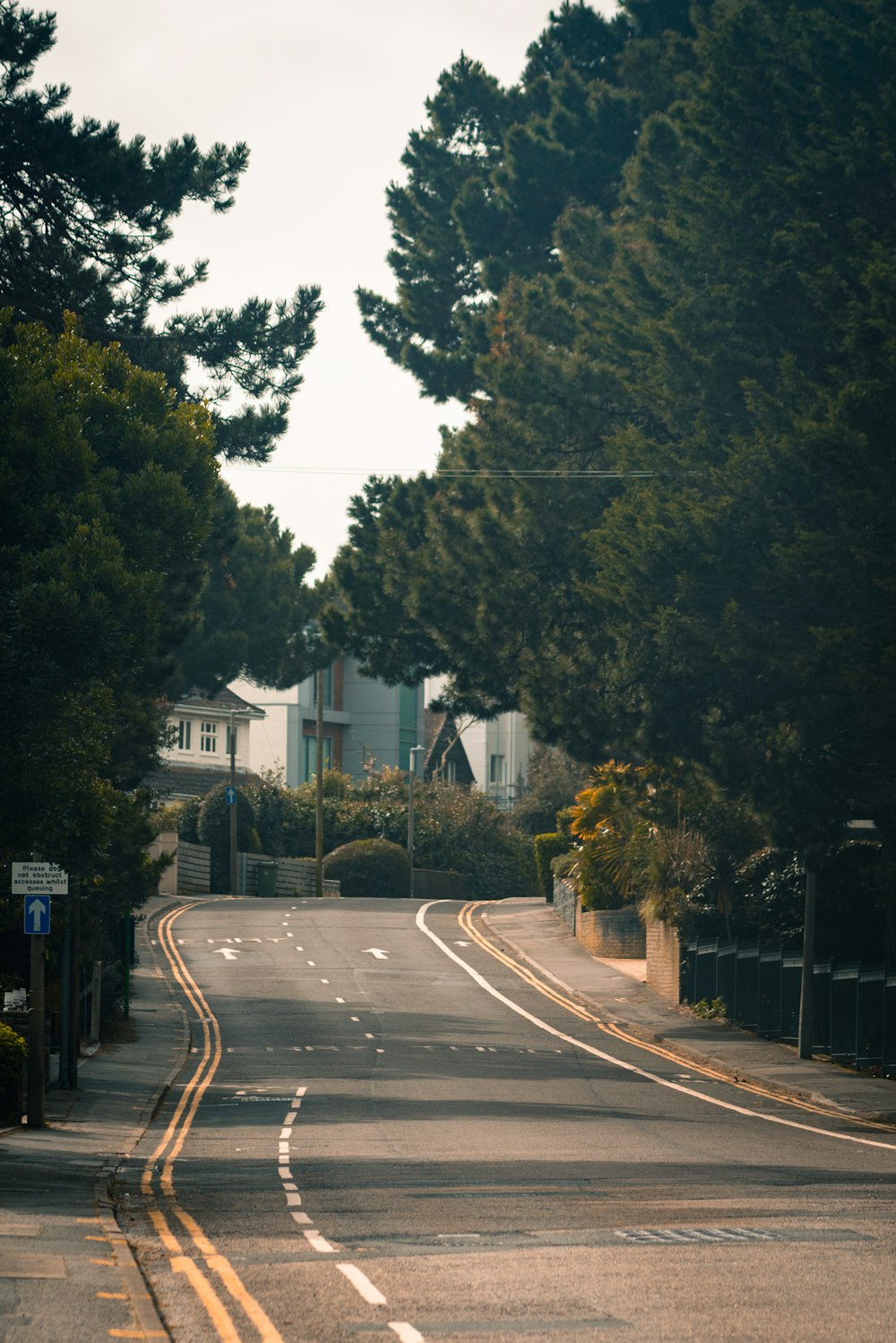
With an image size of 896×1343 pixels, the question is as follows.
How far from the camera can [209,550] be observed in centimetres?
3709

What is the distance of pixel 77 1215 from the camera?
14562 mm

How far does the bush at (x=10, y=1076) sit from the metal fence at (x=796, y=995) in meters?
13.9

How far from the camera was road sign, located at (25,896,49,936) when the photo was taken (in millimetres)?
21203

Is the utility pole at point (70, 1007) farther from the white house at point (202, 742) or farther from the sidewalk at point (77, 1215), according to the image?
the white house at point (202, 742)

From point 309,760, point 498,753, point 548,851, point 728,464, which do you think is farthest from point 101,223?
point 498,753

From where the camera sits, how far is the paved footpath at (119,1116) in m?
10.7

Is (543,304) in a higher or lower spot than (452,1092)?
higher

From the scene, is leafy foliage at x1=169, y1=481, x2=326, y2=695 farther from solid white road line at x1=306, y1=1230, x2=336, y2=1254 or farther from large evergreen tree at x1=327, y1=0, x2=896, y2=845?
solid white road line at x1=306, y1=1230, x2=336, y2=1254

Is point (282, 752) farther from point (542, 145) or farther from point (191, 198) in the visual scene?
point (191, 198)

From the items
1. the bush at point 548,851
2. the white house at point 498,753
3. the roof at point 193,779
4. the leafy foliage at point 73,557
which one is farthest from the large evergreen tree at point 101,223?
the white house at point 498,753

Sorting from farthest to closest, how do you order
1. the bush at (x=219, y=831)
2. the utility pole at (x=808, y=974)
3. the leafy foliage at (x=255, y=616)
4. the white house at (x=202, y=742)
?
the white house at (x=202, y=742) < the bush at (x=219, y=831) < the leafy foliage at (x=255, y=616) < the utility pole at (x=808, y=974)

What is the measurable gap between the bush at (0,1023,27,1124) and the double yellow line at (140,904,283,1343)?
1.94 metres

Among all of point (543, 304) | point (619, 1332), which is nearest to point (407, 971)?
point (543, 304)

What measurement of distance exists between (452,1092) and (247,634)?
30.2 meters
